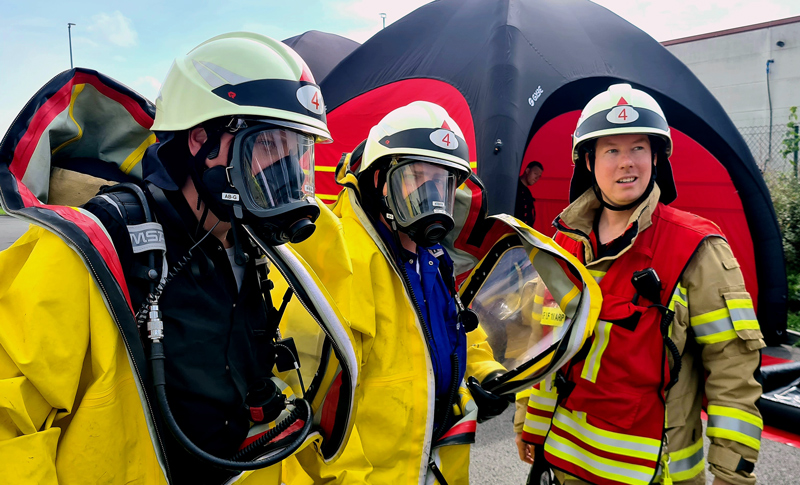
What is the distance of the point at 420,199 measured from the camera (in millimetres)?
1991

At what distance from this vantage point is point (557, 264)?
7.27 ft

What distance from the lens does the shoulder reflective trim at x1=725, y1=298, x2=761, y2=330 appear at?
1.94m

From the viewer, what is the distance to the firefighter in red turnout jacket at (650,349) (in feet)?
6.46

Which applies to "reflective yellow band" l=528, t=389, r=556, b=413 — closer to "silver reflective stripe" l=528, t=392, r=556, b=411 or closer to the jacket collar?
"silver reflective stripe" l=528, t=392, r=556, b=411

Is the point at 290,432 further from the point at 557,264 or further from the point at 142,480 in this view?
the point at 557,264

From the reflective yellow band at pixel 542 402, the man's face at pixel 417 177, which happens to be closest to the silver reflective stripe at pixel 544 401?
the reflective yellow band at pixel 542 402

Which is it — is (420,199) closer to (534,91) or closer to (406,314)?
(406,314)

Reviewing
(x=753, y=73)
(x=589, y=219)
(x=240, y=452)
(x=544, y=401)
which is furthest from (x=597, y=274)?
(x=753, y=73)

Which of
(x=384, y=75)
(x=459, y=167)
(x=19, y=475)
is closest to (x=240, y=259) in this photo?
(x=19, y=475)

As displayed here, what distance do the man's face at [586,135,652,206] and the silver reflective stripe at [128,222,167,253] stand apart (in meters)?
1.87

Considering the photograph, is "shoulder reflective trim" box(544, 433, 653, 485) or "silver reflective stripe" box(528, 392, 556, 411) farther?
"silver reflective stripe" box(528, 392, 556, 411)

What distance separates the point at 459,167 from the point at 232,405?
1.20 m

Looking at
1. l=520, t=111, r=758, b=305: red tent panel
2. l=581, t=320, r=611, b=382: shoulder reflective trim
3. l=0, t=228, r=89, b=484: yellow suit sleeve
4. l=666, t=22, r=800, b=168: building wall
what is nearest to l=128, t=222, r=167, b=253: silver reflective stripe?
l=0, t=228, r=89, b=484: yellow suit sleeve

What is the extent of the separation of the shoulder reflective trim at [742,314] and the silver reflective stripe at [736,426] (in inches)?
13.8
